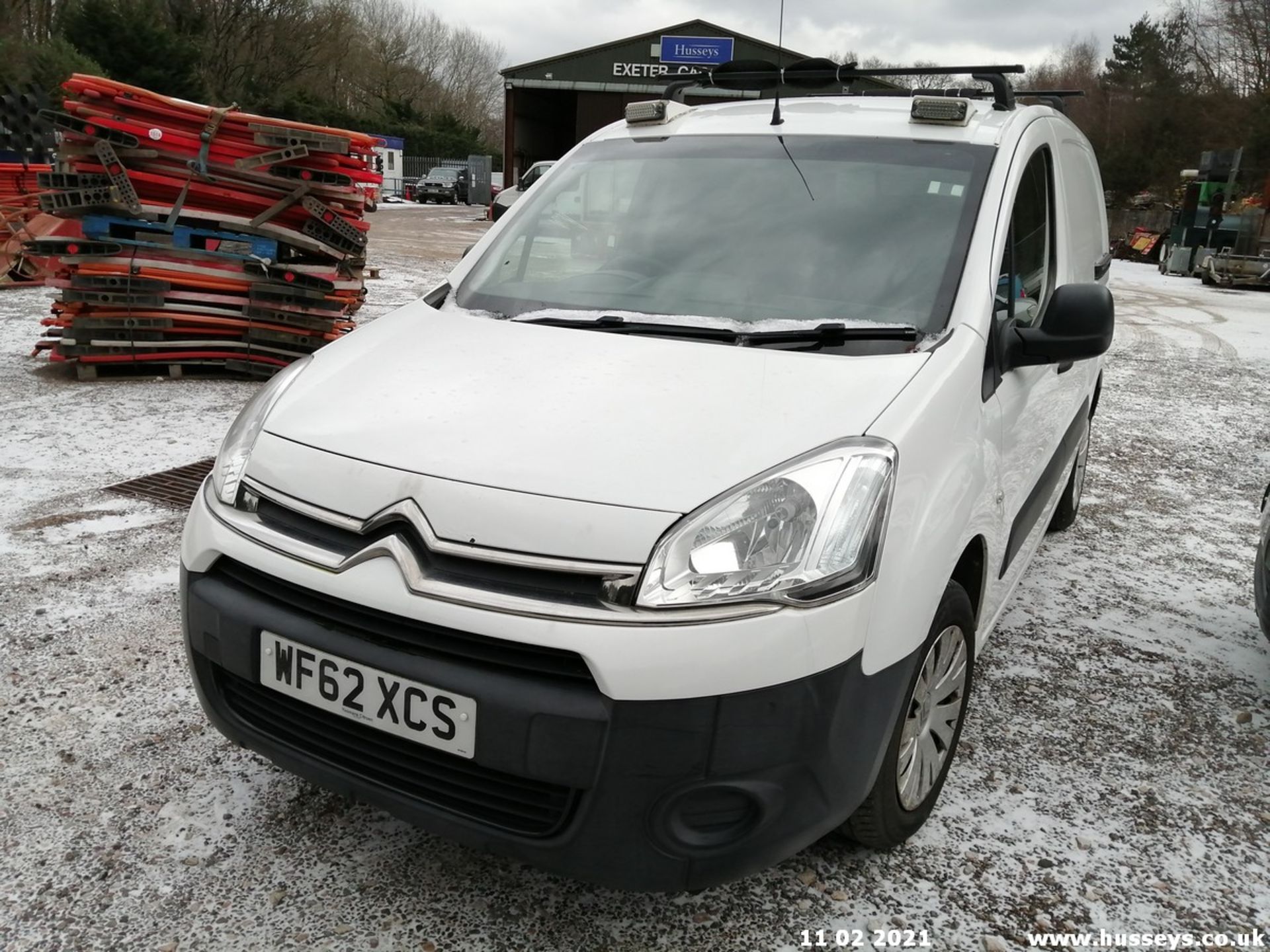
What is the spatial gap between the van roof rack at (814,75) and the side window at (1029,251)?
11.7 inches

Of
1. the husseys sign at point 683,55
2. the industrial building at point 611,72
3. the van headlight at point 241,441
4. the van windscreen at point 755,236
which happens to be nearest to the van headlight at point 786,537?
the van windscreen at point 755,236

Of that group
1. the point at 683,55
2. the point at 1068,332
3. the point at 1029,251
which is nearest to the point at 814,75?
the point at 1029,251

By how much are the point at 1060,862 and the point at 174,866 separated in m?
2.03

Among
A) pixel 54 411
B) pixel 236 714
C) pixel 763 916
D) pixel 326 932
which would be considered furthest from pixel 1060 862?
pixel 54 411

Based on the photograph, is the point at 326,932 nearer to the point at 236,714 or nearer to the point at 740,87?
the point at 236,714

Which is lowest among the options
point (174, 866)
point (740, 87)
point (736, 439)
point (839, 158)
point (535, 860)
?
point (174, 866)

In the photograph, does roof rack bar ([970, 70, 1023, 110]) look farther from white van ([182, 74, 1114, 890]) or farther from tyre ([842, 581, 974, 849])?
tyre ([842, 581, 974, 849])

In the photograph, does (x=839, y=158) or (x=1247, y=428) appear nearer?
(x=839, y=158)

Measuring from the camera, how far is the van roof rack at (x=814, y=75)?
3188 millimetres

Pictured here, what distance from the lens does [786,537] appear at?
5.65ft

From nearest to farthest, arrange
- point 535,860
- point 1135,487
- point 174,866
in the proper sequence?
point 535,860 → point 174,866 → point 1135,487

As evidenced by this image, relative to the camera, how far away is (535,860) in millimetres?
1714

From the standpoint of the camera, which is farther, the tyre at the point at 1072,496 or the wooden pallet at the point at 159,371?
the wooden pallet at the point at 159,371

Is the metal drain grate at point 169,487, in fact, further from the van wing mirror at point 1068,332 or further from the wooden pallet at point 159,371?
the van wing mirror at point 1068,332
